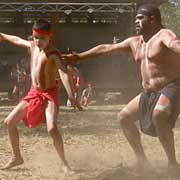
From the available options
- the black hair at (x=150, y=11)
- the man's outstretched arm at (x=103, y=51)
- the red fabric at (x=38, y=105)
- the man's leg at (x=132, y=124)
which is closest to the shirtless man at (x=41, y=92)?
the red fabric at (x=38, y=105)

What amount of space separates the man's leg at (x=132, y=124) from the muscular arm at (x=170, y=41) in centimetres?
75

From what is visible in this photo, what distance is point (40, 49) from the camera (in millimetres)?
5777

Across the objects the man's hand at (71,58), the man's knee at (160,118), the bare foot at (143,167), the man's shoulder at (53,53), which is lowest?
the bare foot at (143,167)

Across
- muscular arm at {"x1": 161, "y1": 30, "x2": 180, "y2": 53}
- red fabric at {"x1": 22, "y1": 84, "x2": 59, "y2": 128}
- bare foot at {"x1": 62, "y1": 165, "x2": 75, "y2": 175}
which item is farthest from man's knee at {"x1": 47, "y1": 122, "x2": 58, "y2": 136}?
muscular arm at {"x1": 161, "y1": 30, "x2": 180, "y2": 53}

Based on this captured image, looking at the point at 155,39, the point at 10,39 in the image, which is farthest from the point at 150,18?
the point at 10,39

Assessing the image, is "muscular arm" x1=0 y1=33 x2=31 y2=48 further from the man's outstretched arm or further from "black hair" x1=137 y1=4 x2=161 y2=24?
"black hair" x1=137 y1=4 x2=161 y2=24

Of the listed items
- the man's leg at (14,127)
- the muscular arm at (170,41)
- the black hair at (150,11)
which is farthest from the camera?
the man's leg at (14,127)

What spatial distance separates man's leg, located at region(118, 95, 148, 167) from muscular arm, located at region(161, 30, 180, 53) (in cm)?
75

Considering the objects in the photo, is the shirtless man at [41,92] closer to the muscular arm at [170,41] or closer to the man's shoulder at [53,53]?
the man's shoulder at [53,53]

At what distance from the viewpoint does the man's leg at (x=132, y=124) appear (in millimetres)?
5660

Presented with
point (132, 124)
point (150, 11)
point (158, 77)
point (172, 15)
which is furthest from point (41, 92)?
point (172, 15)

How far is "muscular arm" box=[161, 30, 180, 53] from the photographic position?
4.98 metres

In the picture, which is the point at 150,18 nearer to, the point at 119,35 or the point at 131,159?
the point at 131,159

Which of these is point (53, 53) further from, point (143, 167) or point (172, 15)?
point (172, 15)
